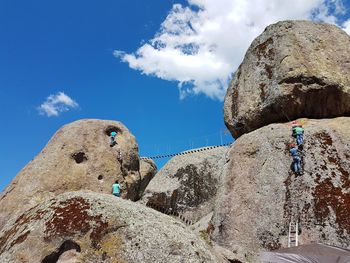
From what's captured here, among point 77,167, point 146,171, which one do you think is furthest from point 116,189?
point 146,171

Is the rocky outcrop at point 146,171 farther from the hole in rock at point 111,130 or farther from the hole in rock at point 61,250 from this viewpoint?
the hole in rock at point 61,250

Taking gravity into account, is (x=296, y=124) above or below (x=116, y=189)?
above

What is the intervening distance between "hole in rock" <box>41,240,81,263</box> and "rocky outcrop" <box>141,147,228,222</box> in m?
22.3

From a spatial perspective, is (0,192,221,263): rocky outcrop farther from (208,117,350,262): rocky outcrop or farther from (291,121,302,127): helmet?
(291,121,302,127): helmet

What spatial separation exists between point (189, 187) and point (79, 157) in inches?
327

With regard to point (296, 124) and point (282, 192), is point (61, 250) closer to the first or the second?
point (282, 192)

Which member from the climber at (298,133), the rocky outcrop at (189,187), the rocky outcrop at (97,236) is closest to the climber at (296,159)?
the climber at (298,133)

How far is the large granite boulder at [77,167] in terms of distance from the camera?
27844 millimetres

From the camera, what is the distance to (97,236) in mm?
10289

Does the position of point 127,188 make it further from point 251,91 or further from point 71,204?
point 71,204

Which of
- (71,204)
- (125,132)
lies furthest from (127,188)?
(71,204)

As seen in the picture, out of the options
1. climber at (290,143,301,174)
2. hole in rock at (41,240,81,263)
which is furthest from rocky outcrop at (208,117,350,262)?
hole in rock at (41,240,81,263)

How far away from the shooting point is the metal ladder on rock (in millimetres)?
18453

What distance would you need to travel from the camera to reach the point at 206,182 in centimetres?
3328
